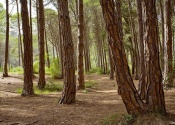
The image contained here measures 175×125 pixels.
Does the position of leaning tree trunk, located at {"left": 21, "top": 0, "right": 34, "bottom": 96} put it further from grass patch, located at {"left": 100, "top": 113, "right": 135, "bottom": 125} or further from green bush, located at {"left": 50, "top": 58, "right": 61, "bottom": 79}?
green bush, located at {"left": 50, "top": 58, "right": 61, "bottom": 79}

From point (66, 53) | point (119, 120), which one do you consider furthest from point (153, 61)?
point (66, 53)

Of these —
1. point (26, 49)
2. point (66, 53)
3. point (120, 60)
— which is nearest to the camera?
point (120, 60)

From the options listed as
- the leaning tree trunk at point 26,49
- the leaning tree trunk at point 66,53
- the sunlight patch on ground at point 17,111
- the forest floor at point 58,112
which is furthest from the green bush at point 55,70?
the sunlight patch on ground at point 17,111

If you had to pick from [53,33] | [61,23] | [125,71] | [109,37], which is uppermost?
[53,33]

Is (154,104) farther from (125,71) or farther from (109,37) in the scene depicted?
(109,37)

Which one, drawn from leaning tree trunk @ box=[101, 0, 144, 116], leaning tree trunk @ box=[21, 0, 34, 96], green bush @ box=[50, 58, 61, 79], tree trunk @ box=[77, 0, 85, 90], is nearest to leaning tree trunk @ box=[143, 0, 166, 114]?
leaning tree trunk @ box=[101, 0, 144, 116]

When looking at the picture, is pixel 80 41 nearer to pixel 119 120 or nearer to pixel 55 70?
pixel 119 120

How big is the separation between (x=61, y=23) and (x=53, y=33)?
25323mm

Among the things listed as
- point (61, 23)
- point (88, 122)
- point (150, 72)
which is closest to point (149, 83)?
point (150, 72)

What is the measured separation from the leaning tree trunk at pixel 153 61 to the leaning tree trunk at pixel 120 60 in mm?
342

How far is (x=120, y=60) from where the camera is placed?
5008 mm

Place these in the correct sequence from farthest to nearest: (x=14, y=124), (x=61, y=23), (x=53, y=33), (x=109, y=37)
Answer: (x=53, y=33)
(x=61, y=23)
(x=14, y=124)
(x=109, y=37)

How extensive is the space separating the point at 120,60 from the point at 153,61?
0.78 metres

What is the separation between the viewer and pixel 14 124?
5.30 metres
